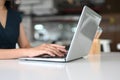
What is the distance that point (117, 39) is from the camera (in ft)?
14.7

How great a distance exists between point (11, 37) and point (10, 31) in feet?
0.11

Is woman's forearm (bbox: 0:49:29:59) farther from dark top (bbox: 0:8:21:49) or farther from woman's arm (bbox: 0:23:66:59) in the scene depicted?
dark top (bbox: 0:8:21:49)

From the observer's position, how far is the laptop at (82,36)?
3.37 ft

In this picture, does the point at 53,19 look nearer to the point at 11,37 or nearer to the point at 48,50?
the point at 11,37

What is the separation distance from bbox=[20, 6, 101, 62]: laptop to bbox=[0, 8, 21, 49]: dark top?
1.22ft

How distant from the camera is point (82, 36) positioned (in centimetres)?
111

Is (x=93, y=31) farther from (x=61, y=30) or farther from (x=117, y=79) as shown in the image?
(x=61, y=30)

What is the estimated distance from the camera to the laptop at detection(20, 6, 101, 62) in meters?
1.03

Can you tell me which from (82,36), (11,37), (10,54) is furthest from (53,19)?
(82,36)

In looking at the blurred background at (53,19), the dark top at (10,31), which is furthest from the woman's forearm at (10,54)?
the blurred background at (53,19)

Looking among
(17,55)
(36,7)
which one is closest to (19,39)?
(17,55)

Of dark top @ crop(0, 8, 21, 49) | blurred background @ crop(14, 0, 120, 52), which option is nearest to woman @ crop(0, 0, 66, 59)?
Result: dark top @ crop(0, 8, 21, 49)

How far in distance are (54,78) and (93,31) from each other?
0.53 m

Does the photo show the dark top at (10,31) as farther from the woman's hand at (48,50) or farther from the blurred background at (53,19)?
the blurred background at (53,19)
